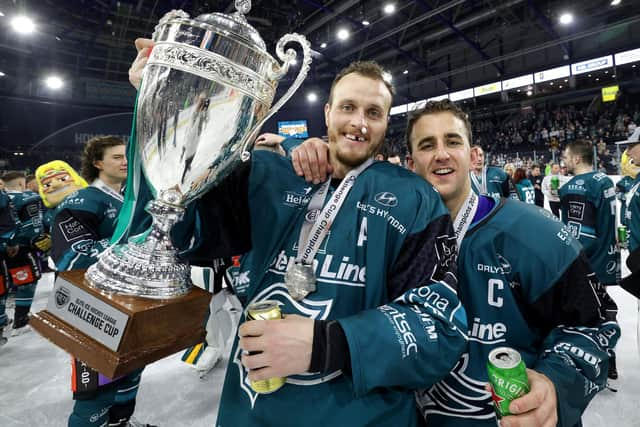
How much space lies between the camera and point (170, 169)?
65cm

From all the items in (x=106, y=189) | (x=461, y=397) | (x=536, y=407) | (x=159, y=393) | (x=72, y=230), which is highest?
(x=106, y=189)

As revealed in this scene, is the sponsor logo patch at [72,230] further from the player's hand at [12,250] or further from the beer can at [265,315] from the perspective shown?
the player's hand at [12,250]

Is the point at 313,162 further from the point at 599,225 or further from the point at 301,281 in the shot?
the point at 599,225

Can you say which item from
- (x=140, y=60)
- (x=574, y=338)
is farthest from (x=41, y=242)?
(x=574, y=338)

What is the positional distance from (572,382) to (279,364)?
69 centimetres

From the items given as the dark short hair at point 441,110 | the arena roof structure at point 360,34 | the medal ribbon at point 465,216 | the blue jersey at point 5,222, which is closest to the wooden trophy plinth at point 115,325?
the medal ribbon at point 465,216

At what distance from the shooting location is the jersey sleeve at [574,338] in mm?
774

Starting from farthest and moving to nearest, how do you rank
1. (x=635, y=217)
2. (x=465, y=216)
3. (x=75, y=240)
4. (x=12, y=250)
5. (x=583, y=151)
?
(x=12, y=250)
(x=583, y=151)
(x=635, y=217)
(x=75, y=240)
(x=465, y=216)

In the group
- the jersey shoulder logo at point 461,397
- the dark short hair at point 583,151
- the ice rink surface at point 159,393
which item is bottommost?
the ice rink surface at point 159,393

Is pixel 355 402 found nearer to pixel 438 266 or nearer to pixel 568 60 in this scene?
pixel 438 266

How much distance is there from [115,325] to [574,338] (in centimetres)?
100

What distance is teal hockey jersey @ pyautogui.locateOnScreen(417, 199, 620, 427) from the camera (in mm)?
873

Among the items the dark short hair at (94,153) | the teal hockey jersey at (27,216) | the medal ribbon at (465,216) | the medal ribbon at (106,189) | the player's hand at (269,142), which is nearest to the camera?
the medal ribbon at (465,216)

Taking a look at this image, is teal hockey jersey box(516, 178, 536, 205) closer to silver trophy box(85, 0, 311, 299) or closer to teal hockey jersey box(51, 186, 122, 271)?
teal hockey jersey box(51, 186, 122, 271)
